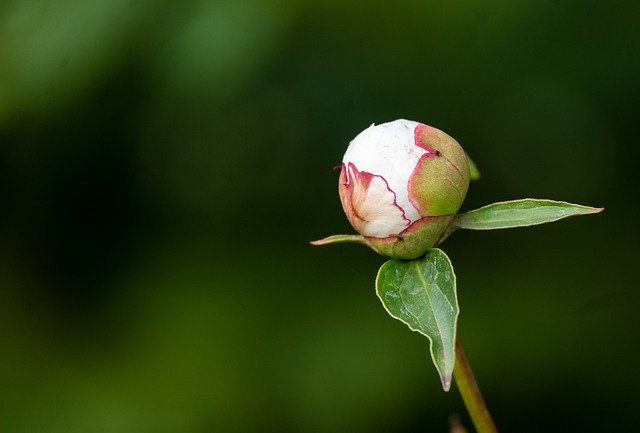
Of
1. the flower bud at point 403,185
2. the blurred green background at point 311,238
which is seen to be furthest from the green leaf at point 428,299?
the blurred green background at point 311,238

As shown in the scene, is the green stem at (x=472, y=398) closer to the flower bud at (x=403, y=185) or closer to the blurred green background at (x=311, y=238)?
the flower bud at (x=403, y=185)

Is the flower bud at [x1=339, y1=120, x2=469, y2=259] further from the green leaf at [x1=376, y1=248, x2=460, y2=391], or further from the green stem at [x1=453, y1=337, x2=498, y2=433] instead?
the green stem at [x1=453, y1=337, x2=498, y2=433]

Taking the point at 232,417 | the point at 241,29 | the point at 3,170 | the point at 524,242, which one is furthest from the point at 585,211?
the point at 3,170

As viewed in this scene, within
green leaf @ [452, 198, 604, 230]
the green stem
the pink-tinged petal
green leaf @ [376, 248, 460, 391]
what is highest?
the pink-tinged petal

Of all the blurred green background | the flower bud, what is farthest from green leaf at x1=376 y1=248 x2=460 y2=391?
the blurred green background

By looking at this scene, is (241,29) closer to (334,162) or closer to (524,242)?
(334,162)

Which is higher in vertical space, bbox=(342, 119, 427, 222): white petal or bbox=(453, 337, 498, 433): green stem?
bbox=(342, 119, 427, 222): white petal
